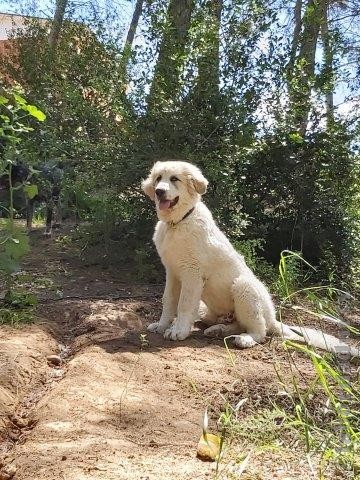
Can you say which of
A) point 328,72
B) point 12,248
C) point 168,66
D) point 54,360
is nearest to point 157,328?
point 54,360

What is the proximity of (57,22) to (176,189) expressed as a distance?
903 centimetres

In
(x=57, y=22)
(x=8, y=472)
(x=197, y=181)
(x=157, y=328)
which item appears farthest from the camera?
(x=57, y=22)

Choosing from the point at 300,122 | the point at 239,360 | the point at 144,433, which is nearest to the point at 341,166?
the point at 300,122

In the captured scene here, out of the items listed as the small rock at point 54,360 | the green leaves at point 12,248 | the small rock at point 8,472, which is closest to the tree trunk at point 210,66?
the green leaves at point 12,248

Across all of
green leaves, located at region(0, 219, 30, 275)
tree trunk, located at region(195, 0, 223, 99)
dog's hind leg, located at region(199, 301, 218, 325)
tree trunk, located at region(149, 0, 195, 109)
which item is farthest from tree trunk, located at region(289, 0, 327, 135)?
green leaves, located at region(0, 219, 30, 275)

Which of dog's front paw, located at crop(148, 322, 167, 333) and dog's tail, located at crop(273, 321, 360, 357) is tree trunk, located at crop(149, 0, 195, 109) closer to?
dog's front paw, located at crop(148, 322, 167, 333)

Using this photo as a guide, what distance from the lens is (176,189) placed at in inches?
198

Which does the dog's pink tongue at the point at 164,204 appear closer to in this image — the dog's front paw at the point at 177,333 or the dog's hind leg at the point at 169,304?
the dog's hind leg at the point at 169,304

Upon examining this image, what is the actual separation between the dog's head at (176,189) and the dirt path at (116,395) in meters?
1.08

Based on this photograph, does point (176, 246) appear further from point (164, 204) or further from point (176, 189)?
point (176, 189)

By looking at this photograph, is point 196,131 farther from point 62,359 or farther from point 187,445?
point 187,445

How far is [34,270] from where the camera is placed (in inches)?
312

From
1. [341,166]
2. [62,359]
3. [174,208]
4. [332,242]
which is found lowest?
[62,359]

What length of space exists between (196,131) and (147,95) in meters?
0.85
